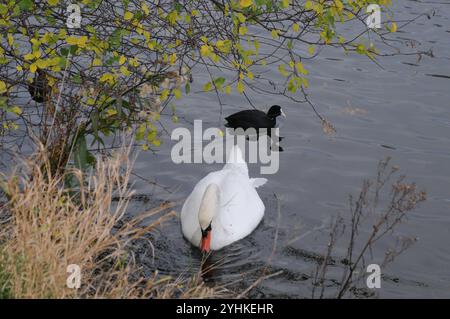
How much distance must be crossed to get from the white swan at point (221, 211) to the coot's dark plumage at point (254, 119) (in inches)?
118

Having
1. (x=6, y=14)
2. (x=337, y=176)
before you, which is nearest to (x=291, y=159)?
(x=337, y=176)

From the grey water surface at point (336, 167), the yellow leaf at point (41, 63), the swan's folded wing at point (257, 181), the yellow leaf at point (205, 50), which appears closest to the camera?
the yellow leaf at point (41, 63)

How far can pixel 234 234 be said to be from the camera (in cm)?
841

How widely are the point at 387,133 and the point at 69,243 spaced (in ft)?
22.9

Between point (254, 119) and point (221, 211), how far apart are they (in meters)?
3.75

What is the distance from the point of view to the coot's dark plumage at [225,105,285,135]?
39.3 ft

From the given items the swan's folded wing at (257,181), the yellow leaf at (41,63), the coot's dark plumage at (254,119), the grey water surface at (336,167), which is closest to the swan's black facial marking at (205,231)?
the grey water surface at (336,167)

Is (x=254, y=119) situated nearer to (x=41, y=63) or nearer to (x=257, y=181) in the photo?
(x=257, y=181)

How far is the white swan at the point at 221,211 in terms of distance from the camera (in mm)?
7914

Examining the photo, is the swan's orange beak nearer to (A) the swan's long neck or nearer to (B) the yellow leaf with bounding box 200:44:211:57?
(A) the swan's long neck

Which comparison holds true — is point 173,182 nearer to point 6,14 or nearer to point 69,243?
point 6,14

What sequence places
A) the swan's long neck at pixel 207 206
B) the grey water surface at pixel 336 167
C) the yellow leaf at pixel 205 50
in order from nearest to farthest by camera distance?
1. the yellow leaf at pixel 205 50
2. the grey water surface at pixel 336 167
3. the swan's long neck at pixel 207 206

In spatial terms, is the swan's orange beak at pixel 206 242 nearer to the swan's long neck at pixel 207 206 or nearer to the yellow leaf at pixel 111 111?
the swan's long neck at pixel 207 206
